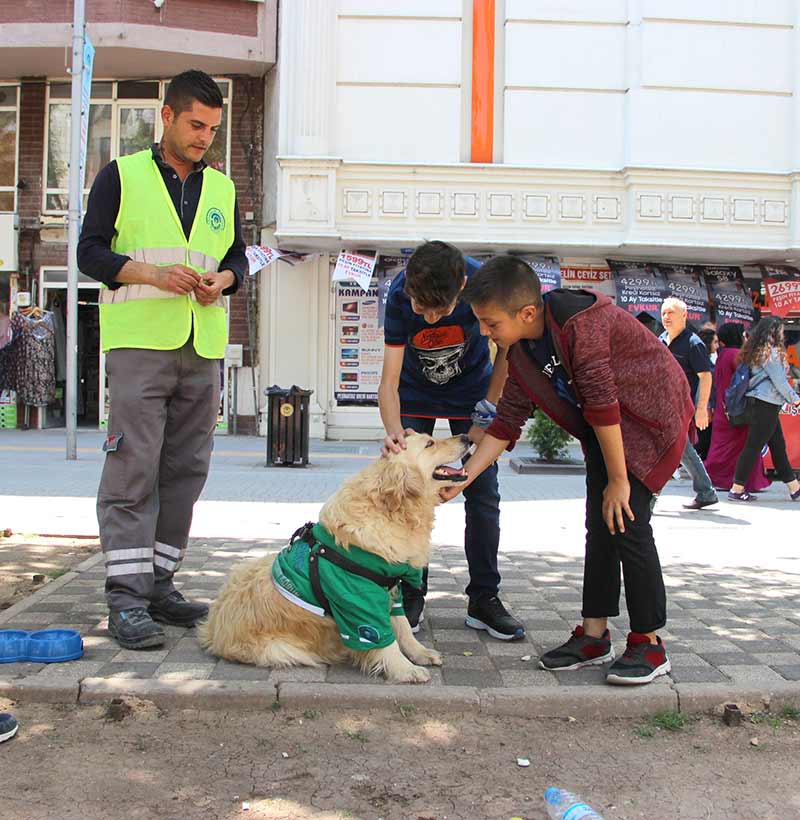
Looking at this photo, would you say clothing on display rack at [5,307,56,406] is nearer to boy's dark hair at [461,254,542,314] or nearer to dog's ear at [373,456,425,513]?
dog's ear at [373,456,425,513]

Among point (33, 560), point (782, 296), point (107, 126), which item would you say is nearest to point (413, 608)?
point (33, 560)

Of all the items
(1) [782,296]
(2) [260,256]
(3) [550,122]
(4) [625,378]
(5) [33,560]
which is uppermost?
(3) [550,122]

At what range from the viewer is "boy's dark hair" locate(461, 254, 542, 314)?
325 cm

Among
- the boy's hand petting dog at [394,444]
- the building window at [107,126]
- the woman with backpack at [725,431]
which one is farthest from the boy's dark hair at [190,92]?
the building window at [107,126]

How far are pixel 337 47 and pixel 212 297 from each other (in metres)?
13.0

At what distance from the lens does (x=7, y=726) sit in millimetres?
2891

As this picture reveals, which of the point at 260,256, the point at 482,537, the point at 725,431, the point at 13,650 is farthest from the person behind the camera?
the point at 260,256

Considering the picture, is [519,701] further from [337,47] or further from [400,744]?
[337,47]

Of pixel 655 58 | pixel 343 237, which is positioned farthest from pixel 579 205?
pixel 343 237

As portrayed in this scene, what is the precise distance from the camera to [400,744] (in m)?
2.95

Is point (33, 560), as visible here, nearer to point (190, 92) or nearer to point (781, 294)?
point (190, 92)

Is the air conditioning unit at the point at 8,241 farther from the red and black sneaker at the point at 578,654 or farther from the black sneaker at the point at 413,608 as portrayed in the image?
the red and black sneaker at the point at 578,654

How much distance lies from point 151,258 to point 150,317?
28cm

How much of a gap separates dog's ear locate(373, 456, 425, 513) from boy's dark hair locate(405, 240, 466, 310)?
78 centimetres
